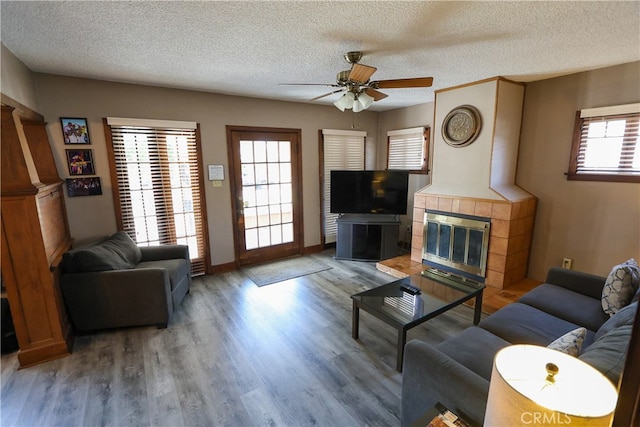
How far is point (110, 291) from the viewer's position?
2.58 metres

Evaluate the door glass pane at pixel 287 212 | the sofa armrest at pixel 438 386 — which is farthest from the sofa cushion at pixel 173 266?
the sofa armrest at pixel 438 386

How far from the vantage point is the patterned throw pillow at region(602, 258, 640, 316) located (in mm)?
1880

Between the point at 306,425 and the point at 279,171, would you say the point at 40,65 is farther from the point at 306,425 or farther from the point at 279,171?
the point at 306,425

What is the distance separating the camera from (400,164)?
16.4 ft

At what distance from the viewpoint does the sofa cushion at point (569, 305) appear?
202 cm

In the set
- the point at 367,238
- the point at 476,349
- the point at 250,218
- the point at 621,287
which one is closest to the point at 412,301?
the point at 476,349

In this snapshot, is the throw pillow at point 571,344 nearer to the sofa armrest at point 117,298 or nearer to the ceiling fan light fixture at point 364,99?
the ceiling fan light fixture at point 364,99

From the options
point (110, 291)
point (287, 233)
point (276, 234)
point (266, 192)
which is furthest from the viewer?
point (287, 233)

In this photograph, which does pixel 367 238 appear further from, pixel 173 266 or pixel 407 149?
pixel 173 266

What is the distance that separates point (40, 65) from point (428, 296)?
13.3ft

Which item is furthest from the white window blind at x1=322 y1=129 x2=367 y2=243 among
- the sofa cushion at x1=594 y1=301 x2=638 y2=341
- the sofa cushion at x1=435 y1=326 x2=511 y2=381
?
the sofa cushion at x1=594 y1=301 x2=638 y2=341

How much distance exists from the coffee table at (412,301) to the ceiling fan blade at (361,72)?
1802 mm

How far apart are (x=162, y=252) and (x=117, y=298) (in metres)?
0.79

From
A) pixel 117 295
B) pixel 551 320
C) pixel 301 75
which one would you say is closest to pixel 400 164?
pixel 301 75
